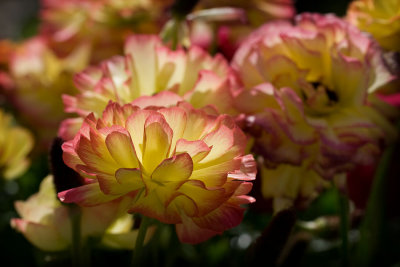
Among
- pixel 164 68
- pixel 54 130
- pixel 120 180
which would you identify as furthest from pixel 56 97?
pixel 120 180

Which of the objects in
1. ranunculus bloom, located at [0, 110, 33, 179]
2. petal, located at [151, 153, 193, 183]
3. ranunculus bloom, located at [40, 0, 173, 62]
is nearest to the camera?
petal, located at [151, 153, 193, 183]

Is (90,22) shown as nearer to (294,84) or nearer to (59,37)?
(59,37)

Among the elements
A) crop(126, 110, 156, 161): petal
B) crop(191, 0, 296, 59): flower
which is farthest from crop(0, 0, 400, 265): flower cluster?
crop(191, 0, 296, 59): flower

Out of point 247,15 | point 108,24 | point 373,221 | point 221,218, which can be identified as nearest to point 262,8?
point 247,15

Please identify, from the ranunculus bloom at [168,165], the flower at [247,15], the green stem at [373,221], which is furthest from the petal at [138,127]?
the flower at [247,15]

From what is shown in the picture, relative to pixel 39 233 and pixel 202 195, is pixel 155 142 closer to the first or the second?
pixel 202 195

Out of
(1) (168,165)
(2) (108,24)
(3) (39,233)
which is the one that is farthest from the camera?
(2) (108,24)

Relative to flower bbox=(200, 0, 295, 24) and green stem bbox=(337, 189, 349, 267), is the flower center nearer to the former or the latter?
green stem bbox=(337, 189, 349, 267)
